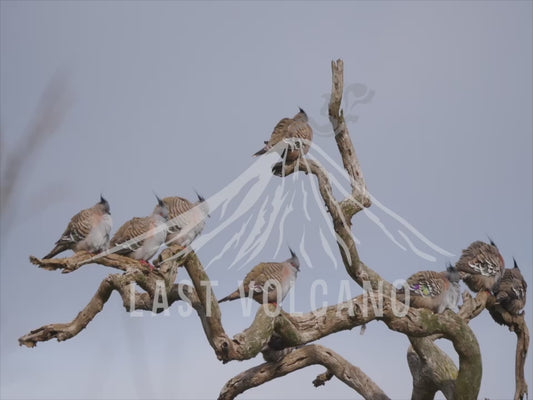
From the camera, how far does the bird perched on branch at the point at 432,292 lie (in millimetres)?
12078

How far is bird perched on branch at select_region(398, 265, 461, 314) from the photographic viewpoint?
12.1 m

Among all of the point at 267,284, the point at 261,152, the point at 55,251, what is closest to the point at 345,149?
the point at 261,152

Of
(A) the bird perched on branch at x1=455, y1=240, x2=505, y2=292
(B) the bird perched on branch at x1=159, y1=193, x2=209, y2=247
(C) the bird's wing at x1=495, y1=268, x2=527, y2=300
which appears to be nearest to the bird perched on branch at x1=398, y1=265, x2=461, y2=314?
(A) the bird perched on branch at x1=455, y1=240, x2=505, y2=292

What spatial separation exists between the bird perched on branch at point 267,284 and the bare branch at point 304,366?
1.18 metres

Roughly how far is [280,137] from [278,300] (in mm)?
3048

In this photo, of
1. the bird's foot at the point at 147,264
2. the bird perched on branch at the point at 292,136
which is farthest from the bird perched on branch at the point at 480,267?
the bird's foot at the point at 147,264

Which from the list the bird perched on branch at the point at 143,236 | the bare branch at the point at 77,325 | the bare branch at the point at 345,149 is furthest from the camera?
the bare branch at the point at 345,149

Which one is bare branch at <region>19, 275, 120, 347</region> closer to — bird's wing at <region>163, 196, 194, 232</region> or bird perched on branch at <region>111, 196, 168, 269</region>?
bird perched on branch at <region>111, 196, 168, 269</region>

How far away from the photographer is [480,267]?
1326cm

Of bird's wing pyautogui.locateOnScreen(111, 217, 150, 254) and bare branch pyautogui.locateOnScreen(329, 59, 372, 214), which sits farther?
bare branch pyautogui.locateOnScreen(329, 59, 372, 214)

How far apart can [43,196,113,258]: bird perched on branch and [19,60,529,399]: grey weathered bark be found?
29 centimetres

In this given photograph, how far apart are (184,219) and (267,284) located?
1444 mm

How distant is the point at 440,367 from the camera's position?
42.2ft

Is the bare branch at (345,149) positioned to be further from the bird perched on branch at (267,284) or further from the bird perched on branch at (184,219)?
the bird perched on branch at (184,219)
